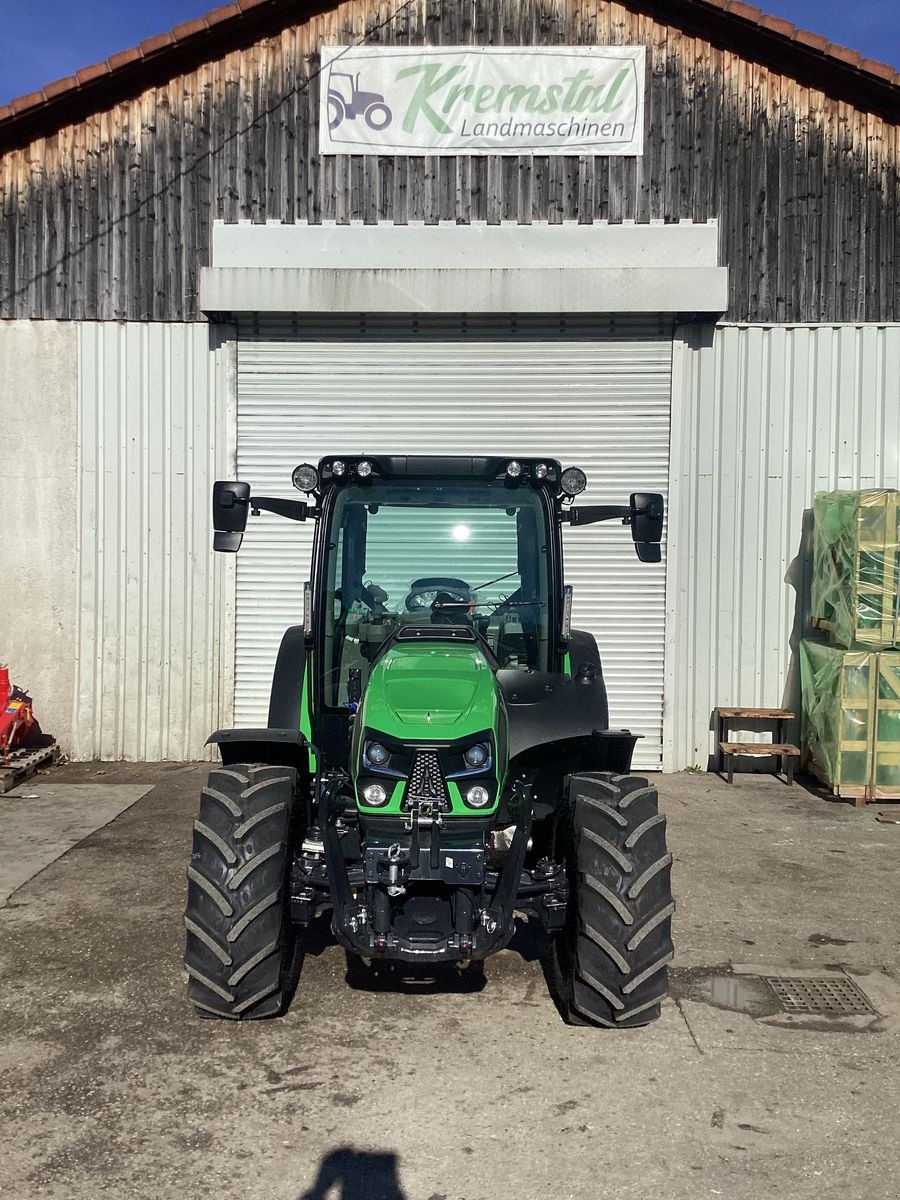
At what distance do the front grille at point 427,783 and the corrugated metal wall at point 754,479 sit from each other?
237 inches

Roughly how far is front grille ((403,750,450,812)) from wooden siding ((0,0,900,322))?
6.85 m

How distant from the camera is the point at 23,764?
9.34 meters

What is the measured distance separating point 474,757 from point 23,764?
6256 mm

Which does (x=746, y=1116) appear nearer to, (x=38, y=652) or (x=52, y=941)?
(x=52, y=941)

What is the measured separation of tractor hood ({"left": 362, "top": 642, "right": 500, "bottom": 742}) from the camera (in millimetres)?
4352

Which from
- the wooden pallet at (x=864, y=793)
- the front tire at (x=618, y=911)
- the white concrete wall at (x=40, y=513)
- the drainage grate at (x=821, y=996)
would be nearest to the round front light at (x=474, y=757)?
the front tire at (x=618, y=911)

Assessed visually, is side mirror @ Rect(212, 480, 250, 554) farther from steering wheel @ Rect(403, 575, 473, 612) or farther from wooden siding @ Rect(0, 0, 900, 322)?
wooden siding @ Rect(0, 0, 900, 322)

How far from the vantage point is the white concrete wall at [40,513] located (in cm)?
998

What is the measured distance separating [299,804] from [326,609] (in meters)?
0.96

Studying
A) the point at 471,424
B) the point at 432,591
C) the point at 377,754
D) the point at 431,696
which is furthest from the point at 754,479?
the point at 377,754

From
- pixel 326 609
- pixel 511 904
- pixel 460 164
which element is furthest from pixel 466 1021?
pixel 460 164

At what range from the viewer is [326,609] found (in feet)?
17.4

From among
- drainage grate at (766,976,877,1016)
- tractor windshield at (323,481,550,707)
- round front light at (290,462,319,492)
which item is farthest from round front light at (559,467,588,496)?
drainage grate at (766,976,877,1016)

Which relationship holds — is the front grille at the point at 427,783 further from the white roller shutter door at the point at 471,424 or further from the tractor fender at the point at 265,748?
the white roller shutter door at the point at 471,424
